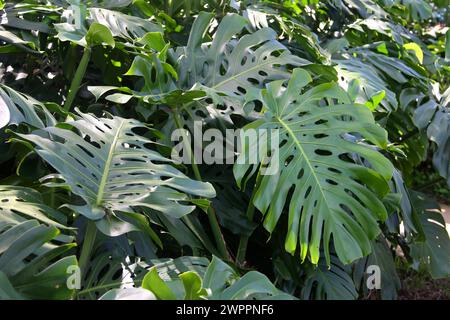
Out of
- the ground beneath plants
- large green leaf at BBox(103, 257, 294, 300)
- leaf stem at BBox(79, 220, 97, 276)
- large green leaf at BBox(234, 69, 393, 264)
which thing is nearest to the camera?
large green leaf at BBox(103, 257, 294, 300)

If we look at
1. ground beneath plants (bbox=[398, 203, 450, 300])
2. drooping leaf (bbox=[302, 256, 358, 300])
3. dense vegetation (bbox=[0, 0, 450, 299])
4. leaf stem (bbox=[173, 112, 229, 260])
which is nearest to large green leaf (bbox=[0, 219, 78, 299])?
dense vegetation (bbox=[0, 0, 450, 299])

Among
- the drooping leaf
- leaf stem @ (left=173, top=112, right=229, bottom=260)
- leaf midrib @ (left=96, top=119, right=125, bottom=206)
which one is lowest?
the drooping leaf

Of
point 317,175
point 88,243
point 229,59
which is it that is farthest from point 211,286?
point 229,59

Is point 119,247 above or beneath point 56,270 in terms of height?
beneath

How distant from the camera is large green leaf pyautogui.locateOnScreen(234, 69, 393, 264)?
1297 millimetres

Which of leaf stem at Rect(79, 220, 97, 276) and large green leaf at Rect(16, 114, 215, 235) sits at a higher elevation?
large green leaf at Rect(16, 114, 215, 235)

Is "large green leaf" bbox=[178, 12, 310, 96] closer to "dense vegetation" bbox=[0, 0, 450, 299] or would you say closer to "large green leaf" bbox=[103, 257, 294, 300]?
"dense vegetation" bbox=[0, 0, 450, 299]

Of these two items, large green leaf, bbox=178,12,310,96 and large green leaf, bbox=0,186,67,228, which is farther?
large green leaf, bbox=178,12,310,96

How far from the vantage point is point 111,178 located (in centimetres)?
123

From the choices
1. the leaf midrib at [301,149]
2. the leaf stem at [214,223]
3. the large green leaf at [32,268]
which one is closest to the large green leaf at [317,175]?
the leaf midrib at [301,149]
